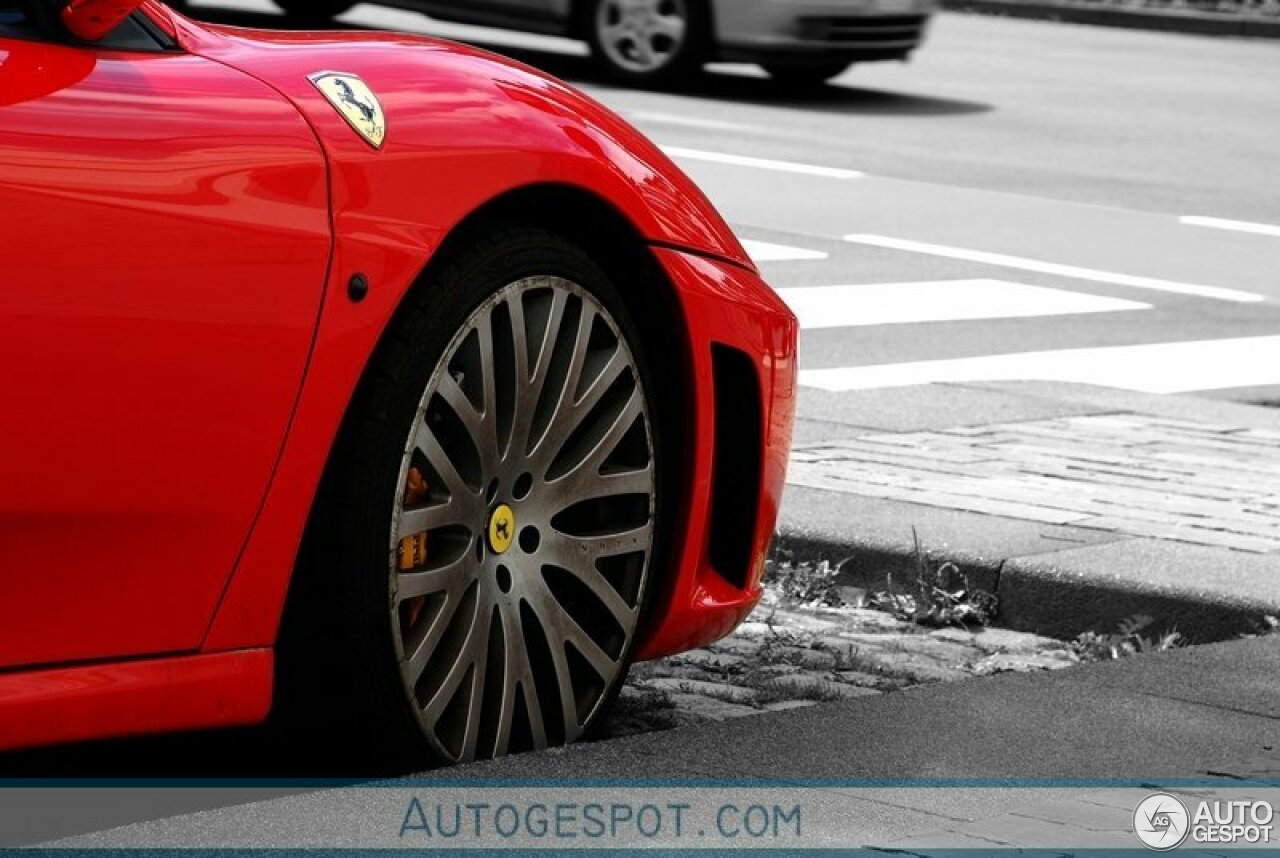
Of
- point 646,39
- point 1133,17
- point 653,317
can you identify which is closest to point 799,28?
point 646,39

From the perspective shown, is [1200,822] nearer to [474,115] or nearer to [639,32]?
[474,115]

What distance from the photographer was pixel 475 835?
11.0 feet

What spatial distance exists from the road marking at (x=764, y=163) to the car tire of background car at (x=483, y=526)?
9.48m

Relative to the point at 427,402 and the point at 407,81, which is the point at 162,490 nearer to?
the point at 427,402

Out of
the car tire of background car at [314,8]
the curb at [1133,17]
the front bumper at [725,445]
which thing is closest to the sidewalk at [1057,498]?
the front bumper at [725,445]

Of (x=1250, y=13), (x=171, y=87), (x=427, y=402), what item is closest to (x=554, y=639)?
(x=427, y=402)

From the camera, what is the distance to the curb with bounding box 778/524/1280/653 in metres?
5.17

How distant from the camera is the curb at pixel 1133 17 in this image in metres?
24.8

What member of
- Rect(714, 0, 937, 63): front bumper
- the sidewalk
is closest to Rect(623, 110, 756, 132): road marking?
Rect(714, 0, 937, 63): front bumper

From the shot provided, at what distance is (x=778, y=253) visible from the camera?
10836 millimetres

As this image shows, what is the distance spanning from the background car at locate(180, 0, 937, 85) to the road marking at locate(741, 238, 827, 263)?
17.6ft

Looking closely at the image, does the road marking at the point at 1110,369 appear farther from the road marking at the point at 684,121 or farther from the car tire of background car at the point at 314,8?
the car tire of background car at the point at 314,8

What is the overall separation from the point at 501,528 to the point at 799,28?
12775mm

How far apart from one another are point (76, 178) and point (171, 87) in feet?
0.90
